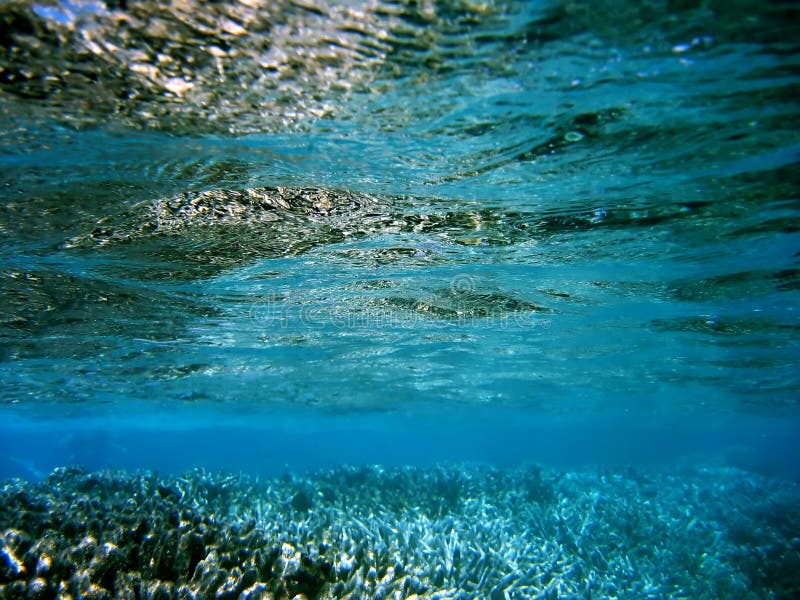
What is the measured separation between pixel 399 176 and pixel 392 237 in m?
2.74

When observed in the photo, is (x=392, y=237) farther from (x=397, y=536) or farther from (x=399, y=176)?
(x=397, y=536)

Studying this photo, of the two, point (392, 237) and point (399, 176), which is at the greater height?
point (399, 176)

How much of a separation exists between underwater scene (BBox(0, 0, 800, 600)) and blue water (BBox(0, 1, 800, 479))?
56 millimetres

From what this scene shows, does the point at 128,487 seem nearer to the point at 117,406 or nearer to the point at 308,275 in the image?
the point at 308,275


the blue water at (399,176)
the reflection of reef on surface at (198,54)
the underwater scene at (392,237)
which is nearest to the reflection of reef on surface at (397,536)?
the underwater scene at (392,237)

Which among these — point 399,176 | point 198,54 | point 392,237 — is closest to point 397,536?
point 392,237

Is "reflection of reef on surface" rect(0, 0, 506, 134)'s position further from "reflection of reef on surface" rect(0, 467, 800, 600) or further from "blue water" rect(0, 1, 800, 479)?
"reflection of reef on surface" rect(0, 467, 800, 600)

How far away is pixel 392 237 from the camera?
1091cm

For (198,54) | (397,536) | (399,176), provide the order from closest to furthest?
(198,54) < (399,176) < (397,536)

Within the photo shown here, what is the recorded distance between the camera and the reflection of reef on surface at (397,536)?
6.02 meters

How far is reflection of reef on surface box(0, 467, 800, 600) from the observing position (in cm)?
602

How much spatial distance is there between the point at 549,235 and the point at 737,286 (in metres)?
7.83

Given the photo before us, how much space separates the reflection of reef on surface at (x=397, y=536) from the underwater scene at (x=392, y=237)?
8 cm

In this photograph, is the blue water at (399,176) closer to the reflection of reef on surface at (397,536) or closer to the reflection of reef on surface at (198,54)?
the reflection of reef on surface at (198,54)
